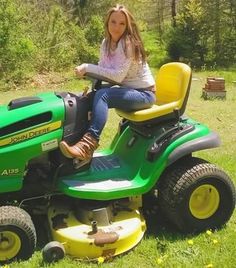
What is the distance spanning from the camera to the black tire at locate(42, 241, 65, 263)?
3396mm

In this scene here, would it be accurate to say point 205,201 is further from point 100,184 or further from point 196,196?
point 100,184

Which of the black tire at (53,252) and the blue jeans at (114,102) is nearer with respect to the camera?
the black tire at (53,252)

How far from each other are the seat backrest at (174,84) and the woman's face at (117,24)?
558mm

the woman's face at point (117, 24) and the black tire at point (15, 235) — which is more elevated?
the woman's face at point (117, 24)

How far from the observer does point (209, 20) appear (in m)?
24.1

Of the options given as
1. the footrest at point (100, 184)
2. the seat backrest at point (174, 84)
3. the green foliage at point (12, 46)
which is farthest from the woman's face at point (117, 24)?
the green foliage at point (12, 46)

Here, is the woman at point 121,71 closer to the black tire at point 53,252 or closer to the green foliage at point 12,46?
the black tire at point 53,252

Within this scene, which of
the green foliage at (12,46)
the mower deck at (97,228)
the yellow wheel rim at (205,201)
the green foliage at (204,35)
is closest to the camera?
the mower deck at (97,228)

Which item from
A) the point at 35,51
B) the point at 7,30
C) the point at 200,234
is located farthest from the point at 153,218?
the point at 35,51

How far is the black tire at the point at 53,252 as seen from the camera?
340 centimetres

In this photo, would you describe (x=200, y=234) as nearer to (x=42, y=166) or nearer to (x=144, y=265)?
(x=144, y=265)

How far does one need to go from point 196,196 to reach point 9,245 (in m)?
1.51

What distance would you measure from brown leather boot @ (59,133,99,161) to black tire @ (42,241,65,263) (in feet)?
2.08

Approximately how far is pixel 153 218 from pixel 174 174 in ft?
1.81
